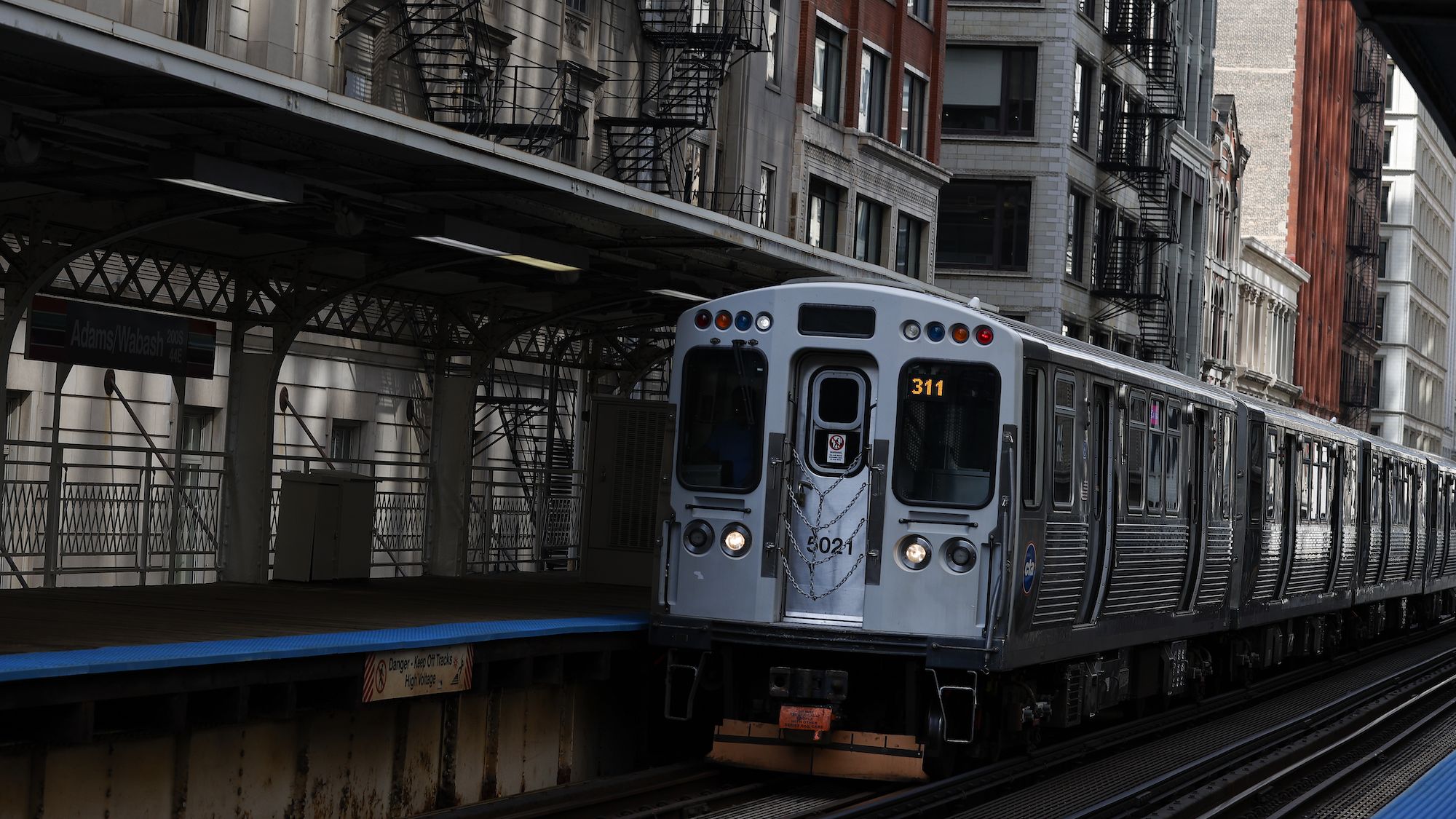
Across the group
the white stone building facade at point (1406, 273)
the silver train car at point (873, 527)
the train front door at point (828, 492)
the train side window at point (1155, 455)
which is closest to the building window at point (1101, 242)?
the train side window at point (1155, 455)

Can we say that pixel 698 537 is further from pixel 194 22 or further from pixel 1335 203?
pixel 1335 203

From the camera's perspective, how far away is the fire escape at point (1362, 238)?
85375mm

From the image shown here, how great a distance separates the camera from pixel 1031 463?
13.8 m

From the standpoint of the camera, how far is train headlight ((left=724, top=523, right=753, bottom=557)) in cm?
1364

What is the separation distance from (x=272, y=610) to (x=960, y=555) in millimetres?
4882

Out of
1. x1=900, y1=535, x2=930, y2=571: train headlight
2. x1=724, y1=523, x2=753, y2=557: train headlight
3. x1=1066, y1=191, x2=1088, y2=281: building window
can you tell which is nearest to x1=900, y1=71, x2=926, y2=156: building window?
x1=1066, y1=191, x2=1088, y2=281: building window

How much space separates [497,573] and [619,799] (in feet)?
30.2

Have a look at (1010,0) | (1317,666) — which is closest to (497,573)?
(1317,666)

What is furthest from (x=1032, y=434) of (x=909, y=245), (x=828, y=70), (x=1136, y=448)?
(x=909, y=245)

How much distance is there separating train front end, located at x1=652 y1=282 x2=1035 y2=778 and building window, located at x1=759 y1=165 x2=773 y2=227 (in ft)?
63.0

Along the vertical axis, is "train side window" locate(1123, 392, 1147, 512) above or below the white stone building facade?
below

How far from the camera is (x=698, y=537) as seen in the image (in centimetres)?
1384

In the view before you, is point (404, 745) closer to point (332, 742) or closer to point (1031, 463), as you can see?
point (332, 742)

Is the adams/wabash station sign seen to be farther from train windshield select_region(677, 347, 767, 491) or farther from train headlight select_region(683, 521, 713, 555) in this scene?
train headlight select_region(683, 521, 713, 555)
